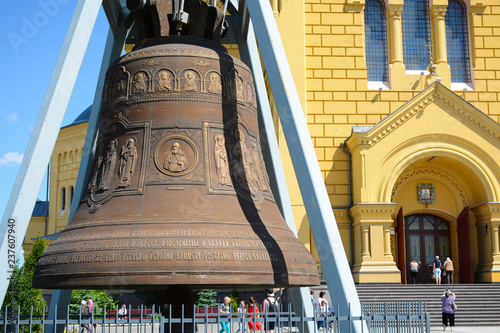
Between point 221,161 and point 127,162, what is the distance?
0.81m

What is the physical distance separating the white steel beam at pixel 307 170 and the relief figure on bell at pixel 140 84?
1101 millimetres

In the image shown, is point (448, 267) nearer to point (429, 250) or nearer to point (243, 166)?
point (429, 250)

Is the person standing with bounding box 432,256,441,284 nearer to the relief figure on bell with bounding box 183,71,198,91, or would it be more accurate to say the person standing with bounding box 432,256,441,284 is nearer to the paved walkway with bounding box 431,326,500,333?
the paved walkway with bounding box 431,326,500,333

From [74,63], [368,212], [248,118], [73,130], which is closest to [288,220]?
[248,118]

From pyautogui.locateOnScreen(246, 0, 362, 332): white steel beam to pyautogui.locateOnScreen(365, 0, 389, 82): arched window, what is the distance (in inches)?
774

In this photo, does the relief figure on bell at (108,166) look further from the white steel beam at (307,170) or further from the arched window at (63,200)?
the arched window at (63,200)

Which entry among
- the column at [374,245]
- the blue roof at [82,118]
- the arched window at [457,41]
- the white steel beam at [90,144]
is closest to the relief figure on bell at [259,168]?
the white steel beam at [90,144]

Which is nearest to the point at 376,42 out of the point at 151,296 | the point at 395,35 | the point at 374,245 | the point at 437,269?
the point at 395,35

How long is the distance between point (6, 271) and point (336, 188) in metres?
19.4

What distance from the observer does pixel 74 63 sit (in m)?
5.75

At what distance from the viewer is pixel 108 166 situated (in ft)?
19.0

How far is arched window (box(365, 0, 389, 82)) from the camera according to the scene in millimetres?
25094

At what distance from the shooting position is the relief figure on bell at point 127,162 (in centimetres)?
561

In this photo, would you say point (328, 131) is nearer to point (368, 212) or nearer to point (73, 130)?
point (368, 212)
